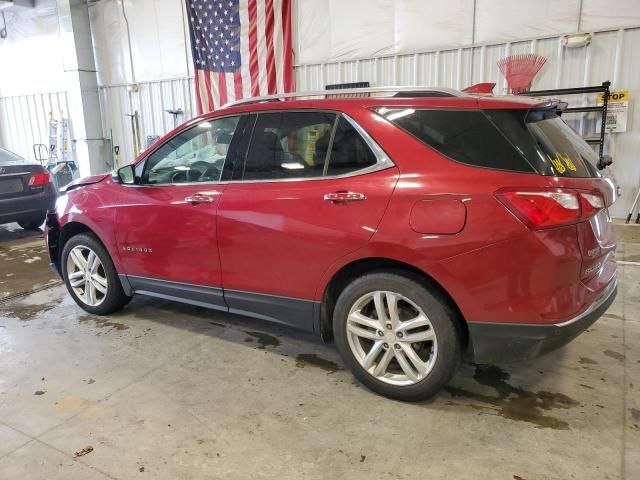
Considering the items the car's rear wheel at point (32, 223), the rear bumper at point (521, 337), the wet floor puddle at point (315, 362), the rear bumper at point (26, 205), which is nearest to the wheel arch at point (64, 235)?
the wet floor puddle at point (315, 362)

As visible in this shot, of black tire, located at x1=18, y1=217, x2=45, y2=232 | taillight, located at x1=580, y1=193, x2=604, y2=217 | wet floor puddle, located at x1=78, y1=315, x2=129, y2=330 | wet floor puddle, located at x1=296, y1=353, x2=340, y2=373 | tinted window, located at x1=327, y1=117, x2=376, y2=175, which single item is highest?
tinted window, located at x1=327, y1=117, x2=376, y2=175

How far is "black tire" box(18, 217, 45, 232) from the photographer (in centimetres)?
678

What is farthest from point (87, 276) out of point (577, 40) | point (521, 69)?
point (577, 40)

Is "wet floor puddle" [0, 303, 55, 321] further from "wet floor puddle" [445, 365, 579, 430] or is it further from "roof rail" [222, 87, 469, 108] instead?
"wet floor puddle" [445, 365, 579, 430]

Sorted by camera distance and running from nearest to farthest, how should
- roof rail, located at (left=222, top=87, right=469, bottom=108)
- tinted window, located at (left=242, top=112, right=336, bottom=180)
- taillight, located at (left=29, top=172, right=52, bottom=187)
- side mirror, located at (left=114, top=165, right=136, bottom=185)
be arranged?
1. roof rail, located at (left=222, top=87, right=469, bottom=108)
2. tinted window, located at (left=242, top=112, right=336, bottom=180)
3. side mirror, located at (left=114, top=165, right=136, bottom=185)
4. taillight, located at (left=29, top=172, right=52, bottom=187)

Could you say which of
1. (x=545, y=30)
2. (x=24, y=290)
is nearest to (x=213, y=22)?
(x=545, y=30)

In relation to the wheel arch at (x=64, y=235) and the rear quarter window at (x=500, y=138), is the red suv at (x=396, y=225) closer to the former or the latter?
the rear quarter window at (x=500, y=138)

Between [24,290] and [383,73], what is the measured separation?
5.66m

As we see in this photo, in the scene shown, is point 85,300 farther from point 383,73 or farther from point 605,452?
point 383,73

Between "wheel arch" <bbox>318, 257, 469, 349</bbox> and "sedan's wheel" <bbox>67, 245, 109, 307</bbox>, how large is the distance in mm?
1947

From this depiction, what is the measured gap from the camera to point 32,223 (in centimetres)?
725

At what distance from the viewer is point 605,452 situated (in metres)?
2.12

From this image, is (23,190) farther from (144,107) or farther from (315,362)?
(315,362)

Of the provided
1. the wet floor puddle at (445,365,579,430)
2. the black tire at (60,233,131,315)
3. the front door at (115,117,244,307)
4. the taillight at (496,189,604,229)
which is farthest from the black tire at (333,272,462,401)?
the black tire at (60,233,131,315)
